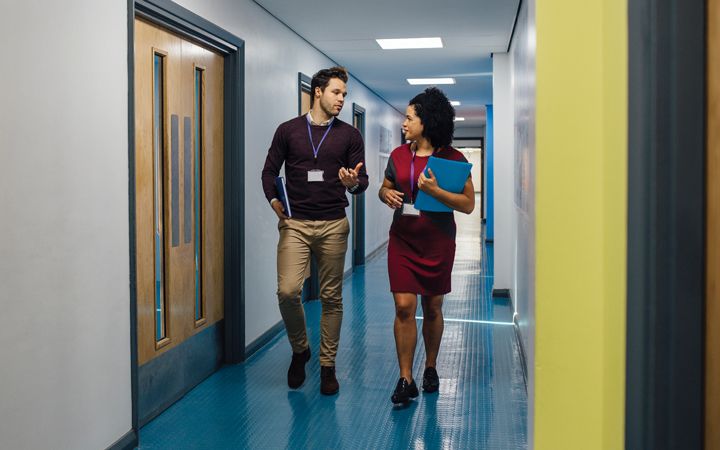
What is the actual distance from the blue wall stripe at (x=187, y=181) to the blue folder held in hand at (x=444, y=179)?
1279 millimetres

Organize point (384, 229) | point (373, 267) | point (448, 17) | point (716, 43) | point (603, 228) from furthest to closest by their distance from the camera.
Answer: point (384, 229) < point (373, 267) < point (448, 17) < point (603, 228) < point (716, 43)

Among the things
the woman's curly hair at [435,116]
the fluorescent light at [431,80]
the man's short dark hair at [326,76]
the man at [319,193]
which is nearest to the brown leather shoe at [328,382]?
the man at [319,193]

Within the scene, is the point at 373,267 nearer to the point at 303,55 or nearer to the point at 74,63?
the point at 303,55

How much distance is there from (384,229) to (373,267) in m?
2.91

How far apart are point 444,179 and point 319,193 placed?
0.66m

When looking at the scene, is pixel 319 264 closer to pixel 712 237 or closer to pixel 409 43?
pixel 712 237

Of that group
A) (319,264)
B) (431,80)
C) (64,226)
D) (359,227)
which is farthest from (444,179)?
(431,80)

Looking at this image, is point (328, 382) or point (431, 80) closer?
point (328, 382)

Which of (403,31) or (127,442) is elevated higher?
(403,31)

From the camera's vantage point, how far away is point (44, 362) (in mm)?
2477

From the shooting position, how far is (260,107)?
5.05 metres

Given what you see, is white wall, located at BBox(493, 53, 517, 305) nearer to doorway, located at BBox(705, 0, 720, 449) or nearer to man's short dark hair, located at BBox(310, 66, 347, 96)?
man's short dark hair, located at BBox(310, 66, 347, 96)

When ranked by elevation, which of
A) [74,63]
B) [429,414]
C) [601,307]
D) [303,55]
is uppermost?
[303,55]

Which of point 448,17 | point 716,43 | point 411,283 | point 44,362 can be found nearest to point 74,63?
point 44,362
